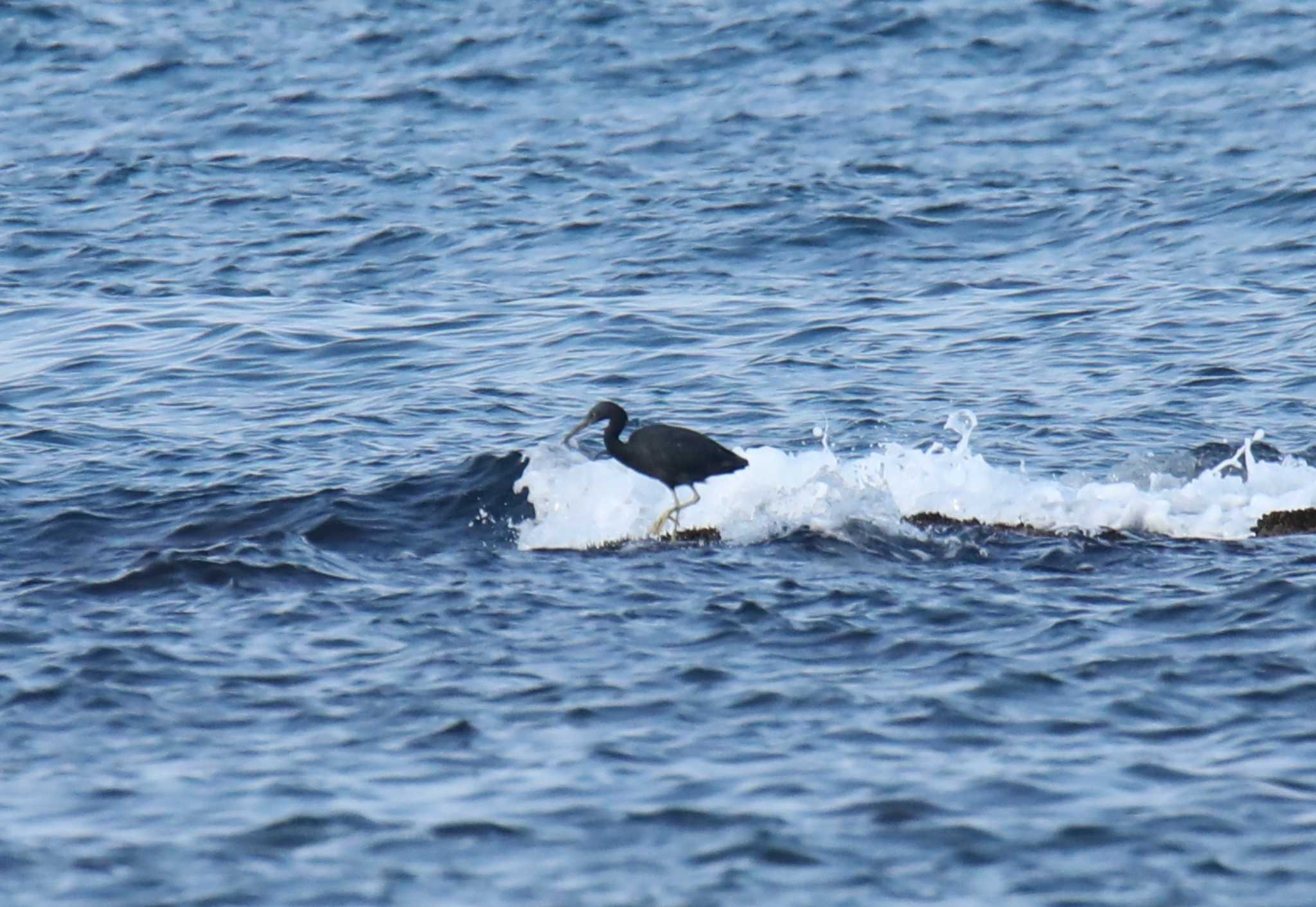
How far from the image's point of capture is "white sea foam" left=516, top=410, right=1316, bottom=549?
463 inches

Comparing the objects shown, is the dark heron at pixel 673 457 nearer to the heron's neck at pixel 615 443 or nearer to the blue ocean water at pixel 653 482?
the heron's neck at pixel 615 443

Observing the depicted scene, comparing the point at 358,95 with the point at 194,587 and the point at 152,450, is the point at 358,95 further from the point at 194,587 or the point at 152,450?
the point at 194,587

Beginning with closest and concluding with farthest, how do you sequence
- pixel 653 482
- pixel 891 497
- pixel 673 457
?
pixel 673 457, pixel 891 497, pixel 653 482

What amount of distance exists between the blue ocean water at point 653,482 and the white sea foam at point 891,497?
5cm

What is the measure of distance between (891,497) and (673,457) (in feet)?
4.65

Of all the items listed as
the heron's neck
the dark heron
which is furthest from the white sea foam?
the heron's neck

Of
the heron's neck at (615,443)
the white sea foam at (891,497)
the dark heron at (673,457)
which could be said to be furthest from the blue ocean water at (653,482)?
the heron's neck at (615,443)

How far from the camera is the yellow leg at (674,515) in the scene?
39.6ft

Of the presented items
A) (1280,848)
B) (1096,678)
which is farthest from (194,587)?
(1280,848)

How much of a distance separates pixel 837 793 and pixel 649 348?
9.12m

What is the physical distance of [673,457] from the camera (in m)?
11.8

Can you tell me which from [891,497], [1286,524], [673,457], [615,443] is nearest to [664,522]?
[673,457]

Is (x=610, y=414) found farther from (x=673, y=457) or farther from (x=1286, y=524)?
(x=1286, y=524)

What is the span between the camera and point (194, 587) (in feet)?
35.8
